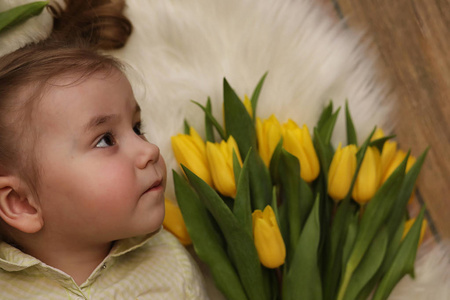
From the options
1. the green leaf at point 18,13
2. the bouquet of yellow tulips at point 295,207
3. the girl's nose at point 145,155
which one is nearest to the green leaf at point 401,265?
the bouquet of yellow tulips at point 295,207

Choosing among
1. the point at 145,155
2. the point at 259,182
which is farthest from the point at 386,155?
the point at 145,155

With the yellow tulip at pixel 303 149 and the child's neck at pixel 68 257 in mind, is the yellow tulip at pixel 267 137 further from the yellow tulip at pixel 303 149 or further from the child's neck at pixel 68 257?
the child's neck at pixel 68 257

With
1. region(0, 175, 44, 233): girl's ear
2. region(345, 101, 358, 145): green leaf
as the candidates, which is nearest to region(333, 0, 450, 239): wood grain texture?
region(345, 101, 358, 145): green leaf

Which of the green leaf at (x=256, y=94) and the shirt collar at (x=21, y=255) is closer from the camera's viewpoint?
the shirt collar at (x=21, y=255)

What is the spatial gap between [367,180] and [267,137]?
18 cm

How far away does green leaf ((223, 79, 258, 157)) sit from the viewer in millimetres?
979

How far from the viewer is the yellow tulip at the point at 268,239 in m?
0.90

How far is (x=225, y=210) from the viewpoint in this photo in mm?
912

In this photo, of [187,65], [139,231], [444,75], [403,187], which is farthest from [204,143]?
[444,75]

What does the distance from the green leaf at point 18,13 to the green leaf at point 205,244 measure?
14.5 inches

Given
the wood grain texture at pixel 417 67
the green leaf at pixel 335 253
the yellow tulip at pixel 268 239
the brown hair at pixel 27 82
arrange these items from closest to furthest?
the brown hair at pixel 27 82 < the yellow tulip at pixel 268 239 < the green leaf at pixel 335 253 < the wood grain texture at pixel 417 67

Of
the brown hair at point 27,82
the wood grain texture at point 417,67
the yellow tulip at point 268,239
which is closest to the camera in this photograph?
the brown hair at point 27,82

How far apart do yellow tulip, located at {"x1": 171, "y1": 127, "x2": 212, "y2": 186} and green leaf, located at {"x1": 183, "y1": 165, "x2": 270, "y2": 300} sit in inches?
1.4

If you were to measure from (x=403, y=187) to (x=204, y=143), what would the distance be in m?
0.35
